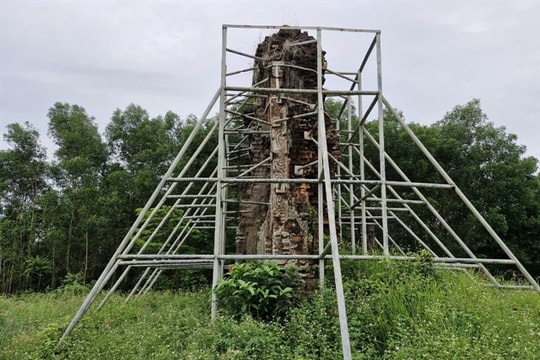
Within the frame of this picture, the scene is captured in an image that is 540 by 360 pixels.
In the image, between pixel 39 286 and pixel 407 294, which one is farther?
pixel 39 286

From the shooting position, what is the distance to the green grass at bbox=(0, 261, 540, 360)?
13.2 ft

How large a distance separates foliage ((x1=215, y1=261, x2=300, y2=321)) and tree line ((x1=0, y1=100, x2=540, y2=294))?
43.0 ft

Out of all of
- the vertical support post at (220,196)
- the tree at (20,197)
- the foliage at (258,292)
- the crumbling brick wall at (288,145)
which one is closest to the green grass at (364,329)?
the foliage at (258,292)

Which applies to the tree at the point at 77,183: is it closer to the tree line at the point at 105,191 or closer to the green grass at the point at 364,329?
the tree line at the point at 105,191

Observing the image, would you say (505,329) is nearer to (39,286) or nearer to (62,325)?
(62,325)

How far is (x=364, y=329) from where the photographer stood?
4.68 meters

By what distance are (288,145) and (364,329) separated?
393 centimetres

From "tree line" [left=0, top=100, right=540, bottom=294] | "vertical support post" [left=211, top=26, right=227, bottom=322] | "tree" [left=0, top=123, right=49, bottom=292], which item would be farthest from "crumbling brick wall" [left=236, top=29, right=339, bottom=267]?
"tree" [left=0, top=123, right=49, bottom=292]

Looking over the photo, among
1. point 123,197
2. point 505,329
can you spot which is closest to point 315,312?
point 505,329

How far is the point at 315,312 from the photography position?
500 cm

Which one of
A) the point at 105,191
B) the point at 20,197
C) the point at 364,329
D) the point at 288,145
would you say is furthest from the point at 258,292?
the point at 20,197

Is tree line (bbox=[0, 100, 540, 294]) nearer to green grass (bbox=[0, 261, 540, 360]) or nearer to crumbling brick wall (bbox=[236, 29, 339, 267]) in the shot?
crumbling brick wall (bbox=[236, 29, 339, 267])

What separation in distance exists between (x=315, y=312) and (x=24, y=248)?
20086mm

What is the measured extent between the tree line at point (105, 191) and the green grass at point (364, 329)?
508 inches
